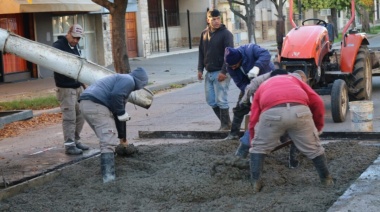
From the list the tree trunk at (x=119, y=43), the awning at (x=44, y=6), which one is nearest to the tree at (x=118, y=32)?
the tree trunk at (x=119, y=43)

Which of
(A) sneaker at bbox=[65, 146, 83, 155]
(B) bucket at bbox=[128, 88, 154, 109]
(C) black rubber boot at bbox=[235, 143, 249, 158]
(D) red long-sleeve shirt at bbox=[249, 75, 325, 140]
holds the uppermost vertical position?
(D) red long-sleeve shirt at bbox=[249, 75, 325, 140]

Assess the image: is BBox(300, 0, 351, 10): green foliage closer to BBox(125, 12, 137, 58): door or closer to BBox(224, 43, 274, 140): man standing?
BBox(125, 12, 137, 58): door

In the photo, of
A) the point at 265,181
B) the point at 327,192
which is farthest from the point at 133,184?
the point at 327,192

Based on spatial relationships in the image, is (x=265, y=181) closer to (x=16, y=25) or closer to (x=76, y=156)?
(x=76, y=156)

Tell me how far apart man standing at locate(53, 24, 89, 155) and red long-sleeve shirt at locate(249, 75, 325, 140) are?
3643mm

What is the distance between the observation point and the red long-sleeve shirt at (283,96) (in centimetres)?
714

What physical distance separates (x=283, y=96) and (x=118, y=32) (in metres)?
12.7

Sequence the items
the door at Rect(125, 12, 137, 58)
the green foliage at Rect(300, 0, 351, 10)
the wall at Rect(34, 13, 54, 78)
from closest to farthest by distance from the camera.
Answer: the wall at Rect(34, 13, 54, 78), the door at Rect(125, 12, 137, 58), the green foliage at Rect(300, 0, 351, 10)

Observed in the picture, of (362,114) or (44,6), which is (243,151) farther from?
(44,6)

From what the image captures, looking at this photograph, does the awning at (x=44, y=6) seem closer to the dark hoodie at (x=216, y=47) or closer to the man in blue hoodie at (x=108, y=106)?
the dark hoodie at (x=216, y=47)

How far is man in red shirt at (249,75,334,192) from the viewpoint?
23.3 feet

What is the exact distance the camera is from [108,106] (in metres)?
8.52

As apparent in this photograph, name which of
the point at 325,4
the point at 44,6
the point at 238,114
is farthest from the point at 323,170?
the point at 325,4

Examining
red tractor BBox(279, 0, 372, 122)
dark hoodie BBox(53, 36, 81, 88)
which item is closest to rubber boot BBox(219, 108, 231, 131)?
red tractor BBox(279, 0, 372, 122)
